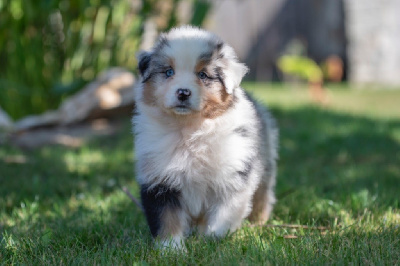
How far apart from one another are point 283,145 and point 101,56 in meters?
3.11

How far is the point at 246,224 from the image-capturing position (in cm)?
320

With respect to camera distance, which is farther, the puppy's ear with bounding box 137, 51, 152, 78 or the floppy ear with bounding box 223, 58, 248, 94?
the puppy's ear with bounding box 137, 51, 152, 78

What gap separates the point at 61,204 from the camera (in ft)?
12.6

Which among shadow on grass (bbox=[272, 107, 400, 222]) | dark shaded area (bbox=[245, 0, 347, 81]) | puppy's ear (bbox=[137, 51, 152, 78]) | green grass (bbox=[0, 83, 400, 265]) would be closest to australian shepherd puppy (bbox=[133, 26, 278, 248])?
puppy's ear (bbox=[137, 51, 152, 78])

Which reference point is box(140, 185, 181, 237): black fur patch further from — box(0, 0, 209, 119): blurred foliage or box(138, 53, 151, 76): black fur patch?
box(0, 0, 209, 119): blurred foliage

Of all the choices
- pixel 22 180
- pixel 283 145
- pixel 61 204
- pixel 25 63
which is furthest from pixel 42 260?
pixel 25 63

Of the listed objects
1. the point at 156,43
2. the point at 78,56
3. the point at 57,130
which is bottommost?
the point at 57,130

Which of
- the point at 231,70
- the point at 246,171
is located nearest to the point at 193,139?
the point at 246,171

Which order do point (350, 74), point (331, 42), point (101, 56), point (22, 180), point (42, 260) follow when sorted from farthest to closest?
point (331, 42) < point (350, 74) < point (101, 56) < point (22, 180) < point (42, 260)

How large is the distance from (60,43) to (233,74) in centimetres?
505

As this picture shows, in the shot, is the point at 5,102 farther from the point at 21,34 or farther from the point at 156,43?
the point at 156,43

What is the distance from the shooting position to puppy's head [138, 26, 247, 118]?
2818 mm

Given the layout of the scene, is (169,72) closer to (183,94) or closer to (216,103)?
(183,94)

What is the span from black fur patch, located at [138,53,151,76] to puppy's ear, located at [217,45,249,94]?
44cm
